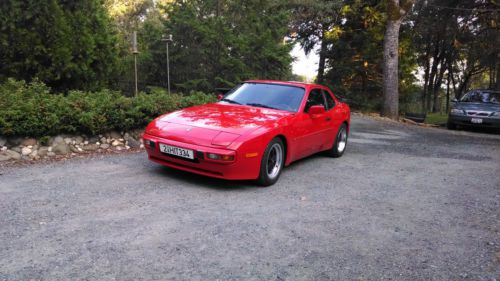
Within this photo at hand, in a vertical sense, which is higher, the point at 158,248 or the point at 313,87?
the point at 313,87

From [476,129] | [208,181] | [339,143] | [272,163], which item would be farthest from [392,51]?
[208,181]

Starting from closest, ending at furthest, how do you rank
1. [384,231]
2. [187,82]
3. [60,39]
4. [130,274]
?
1. [130,274]
2. [384,231]
3. [60,39]
4. [187,82]

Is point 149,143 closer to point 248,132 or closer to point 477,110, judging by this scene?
point 248,132

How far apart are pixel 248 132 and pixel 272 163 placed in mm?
694

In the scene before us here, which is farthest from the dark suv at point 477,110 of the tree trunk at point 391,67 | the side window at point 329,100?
the side window at point 329,100

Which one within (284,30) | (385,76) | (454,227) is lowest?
(454,227)

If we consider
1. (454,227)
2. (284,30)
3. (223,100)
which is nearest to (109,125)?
(223,100)

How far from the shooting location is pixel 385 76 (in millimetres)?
15695

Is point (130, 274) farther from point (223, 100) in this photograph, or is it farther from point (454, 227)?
point (223, 100)

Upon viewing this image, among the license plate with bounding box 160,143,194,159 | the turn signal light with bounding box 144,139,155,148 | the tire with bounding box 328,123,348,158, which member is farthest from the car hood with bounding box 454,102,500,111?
the turn signal light with bounding box 144,139,155,148

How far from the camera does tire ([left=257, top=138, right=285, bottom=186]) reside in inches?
197

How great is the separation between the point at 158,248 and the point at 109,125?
4073 mm

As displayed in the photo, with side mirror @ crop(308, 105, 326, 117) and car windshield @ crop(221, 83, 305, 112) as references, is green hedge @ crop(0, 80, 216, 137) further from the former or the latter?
side mirror @ crop(308, 105, 326, 117)

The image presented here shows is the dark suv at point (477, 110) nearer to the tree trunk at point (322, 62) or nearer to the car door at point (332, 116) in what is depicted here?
the tree trunk at point (322, 62)
